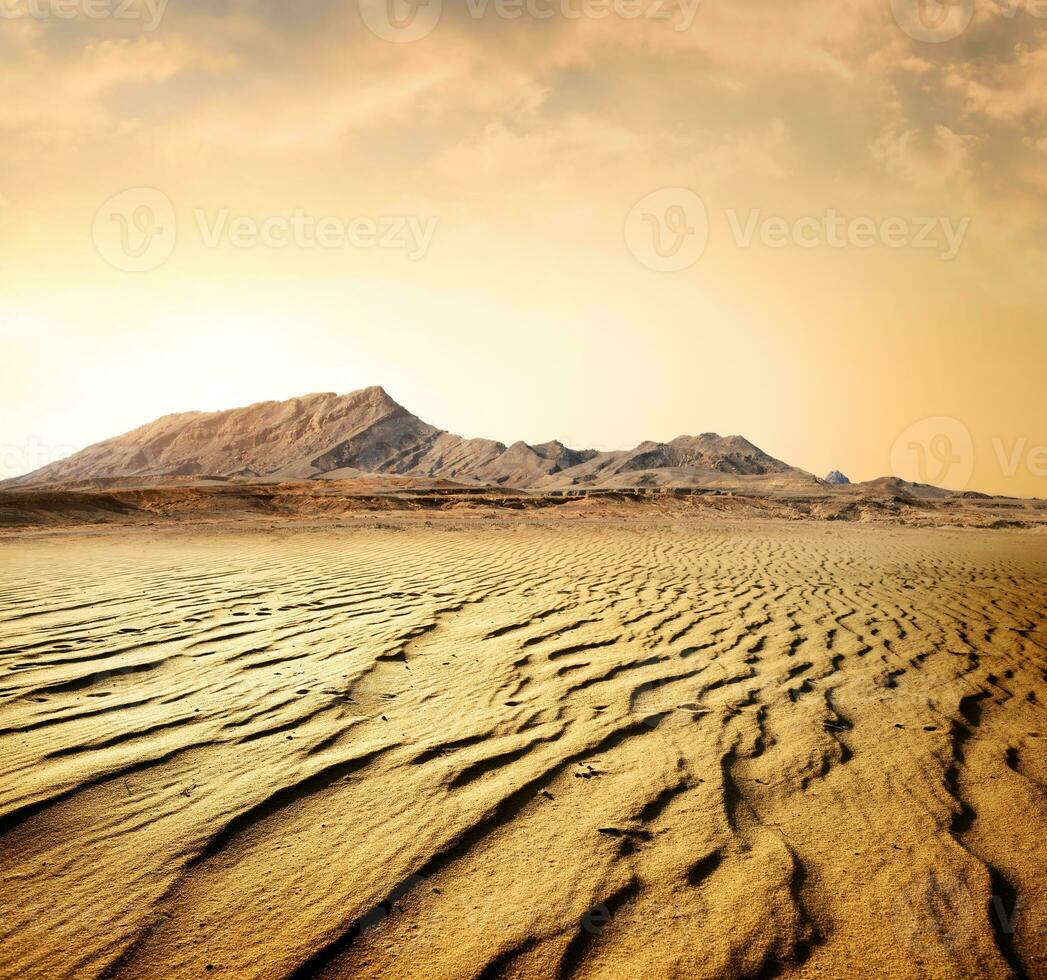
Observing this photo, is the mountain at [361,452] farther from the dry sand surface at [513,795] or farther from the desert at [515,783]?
the dry sand surface at [513,795]

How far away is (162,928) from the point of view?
1.50 m

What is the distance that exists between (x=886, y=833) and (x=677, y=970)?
1.06 metres

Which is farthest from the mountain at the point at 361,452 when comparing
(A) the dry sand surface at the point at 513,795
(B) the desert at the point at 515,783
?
(A) the dry sand surface at the point at 513,795

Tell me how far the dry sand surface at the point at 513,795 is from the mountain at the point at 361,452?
66416 millimetres

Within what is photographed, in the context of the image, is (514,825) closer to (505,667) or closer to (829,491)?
(505,667)

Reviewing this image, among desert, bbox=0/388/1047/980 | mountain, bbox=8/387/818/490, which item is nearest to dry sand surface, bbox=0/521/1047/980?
desert, bbox=0/388/1047/980

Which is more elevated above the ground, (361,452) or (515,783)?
(361,452)

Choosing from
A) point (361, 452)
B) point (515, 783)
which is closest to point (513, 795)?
point (515, 783)

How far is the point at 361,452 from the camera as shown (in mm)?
93812

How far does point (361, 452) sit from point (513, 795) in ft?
313

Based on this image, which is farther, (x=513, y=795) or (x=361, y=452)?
(x=361, y=452)

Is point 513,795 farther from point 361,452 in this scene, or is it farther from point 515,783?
point 361,452

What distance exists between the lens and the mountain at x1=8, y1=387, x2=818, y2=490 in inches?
3219

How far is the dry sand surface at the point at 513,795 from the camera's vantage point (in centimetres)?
150
